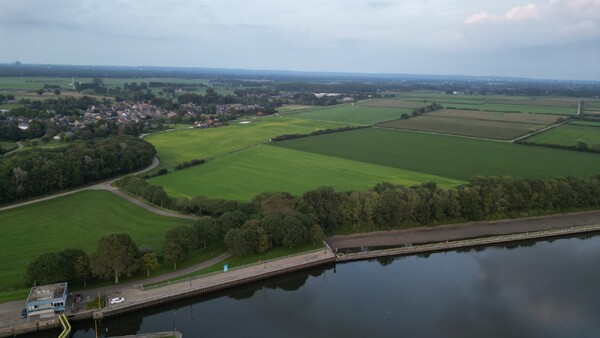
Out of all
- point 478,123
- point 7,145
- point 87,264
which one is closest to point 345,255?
point 87,264

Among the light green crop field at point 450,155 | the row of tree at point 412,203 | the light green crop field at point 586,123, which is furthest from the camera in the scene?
the light green crop field at point 586,123

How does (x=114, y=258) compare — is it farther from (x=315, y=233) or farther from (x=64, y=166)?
(x=64, y=166)

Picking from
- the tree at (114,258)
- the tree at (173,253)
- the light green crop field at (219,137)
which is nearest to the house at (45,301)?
the tree at (114,258)

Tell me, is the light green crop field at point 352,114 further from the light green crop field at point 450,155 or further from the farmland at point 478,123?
the light green crop field at point 450,155

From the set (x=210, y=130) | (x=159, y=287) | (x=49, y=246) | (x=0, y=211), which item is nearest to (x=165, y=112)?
(x=210, y=130)

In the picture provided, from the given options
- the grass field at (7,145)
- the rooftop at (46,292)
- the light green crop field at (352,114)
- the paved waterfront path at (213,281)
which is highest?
the light green crop field at (352,114)

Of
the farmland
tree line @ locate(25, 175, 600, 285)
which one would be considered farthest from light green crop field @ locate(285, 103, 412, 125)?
tree line @ locate(25, 175, 600, 285)

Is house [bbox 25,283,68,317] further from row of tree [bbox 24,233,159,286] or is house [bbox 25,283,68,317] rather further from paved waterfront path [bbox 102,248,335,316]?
paved waterfront path [bbox 102,248,335,316]
